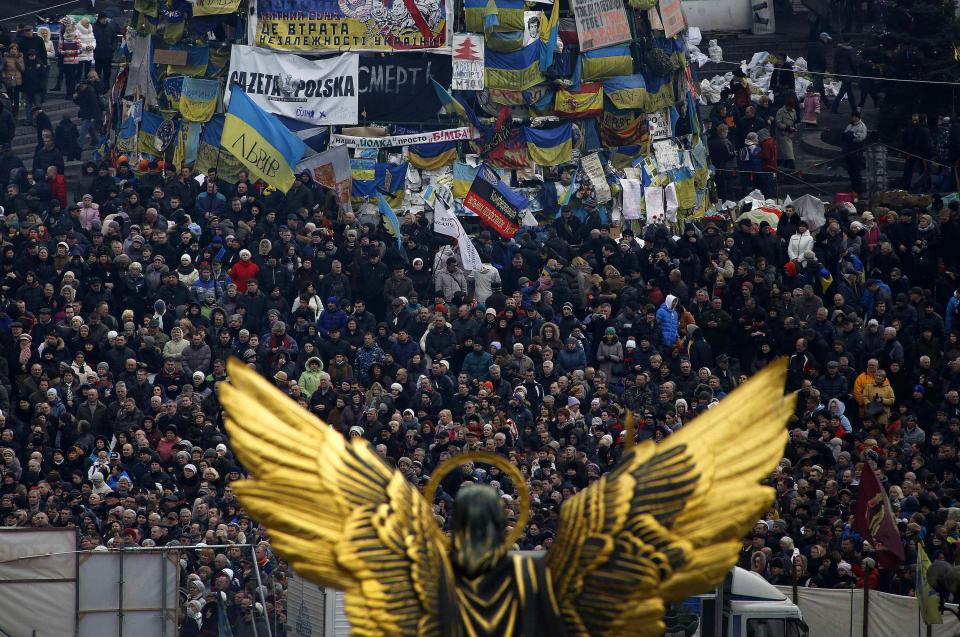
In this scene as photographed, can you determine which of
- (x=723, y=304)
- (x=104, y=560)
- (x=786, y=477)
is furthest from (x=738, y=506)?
(x=723, y=304)

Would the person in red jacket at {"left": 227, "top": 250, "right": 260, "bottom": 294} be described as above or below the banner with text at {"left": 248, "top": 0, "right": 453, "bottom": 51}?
below

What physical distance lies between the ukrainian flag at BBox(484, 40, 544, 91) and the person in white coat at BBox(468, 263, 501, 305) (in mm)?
4603

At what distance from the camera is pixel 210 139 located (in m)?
30.7

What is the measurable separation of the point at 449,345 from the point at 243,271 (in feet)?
9.57

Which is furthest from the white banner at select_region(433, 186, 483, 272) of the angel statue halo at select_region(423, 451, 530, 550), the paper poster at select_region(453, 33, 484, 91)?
the angel statue halo at select_region(423, 451, 530, 550)

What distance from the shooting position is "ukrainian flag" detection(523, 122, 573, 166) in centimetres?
3152

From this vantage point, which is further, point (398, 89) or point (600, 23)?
point (600, 23)

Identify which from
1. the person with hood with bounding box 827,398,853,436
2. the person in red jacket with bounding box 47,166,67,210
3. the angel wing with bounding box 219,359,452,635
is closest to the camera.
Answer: the angel wing with bounding box 219,359,452,635

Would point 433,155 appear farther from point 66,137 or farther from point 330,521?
point 330,521

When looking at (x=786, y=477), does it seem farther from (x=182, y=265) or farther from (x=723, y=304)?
(x=182, y=265)

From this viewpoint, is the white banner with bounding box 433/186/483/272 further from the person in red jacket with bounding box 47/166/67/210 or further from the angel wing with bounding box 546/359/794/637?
the angel wing with bounding box 546/359/794/637

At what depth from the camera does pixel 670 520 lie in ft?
23.6

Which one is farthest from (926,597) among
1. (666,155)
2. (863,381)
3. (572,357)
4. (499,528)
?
(666,155)

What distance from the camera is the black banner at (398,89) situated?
3148 cm
